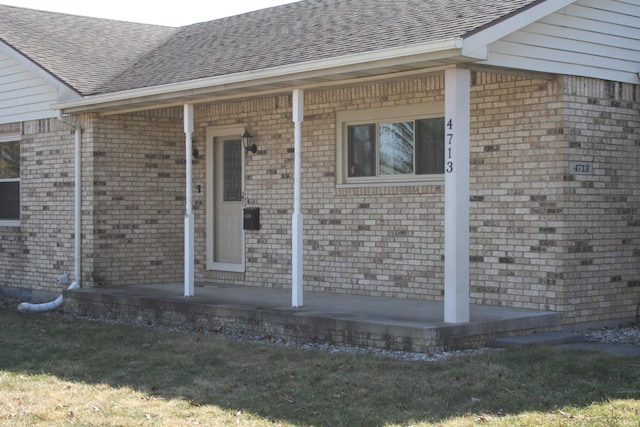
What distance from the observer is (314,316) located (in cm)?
1030

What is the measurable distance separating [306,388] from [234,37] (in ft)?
26.1

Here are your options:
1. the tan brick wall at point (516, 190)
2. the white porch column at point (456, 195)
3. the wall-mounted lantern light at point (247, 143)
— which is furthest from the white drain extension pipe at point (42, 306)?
the white porch column at point (456, 195)

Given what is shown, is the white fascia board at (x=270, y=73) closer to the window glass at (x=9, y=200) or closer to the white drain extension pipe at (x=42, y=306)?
the window glass at (x=9, y=200)

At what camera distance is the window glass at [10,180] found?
16.0 m

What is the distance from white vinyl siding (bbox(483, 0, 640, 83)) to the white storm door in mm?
5599

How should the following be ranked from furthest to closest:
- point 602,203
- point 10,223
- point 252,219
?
point 10,223 < point 252,219 < point 602,203

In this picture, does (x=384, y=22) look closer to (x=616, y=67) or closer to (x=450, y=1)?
(x=450, y=1)

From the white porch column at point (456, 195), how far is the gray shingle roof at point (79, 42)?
6.35 m

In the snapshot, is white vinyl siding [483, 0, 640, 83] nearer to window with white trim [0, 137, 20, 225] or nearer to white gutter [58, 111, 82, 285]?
white gutter [58, 111, 82, 285]

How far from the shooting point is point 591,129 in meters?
10.9

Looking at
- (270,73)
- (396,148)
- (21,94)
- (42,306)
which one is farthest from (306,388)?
(21,94)

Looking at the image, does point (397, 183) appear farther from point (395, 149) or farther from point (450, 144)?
point (450, 144)

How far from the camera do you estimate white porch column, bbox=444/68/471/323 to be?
Result: 9.55 metres

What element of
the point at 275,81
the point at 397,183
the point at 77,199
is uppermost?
the point at 275,81
